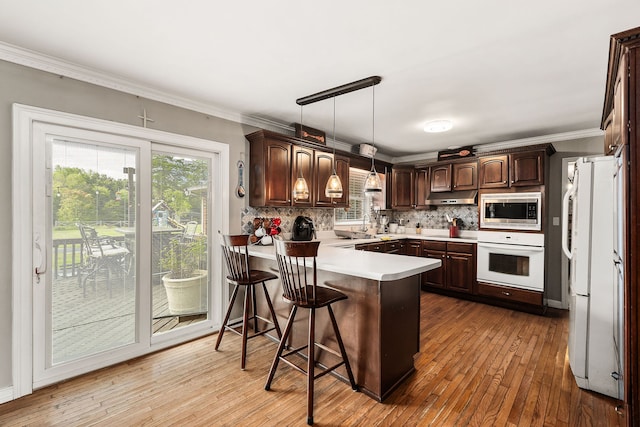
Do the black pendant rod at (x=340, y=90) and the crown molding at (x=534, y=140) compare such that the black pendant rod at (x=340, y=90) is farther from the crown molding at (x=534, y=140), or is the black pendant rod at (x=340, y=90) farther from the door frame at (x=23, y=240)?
the crown molding at (x=534, y=140)

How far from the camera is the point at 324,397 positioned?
2115 millimetres

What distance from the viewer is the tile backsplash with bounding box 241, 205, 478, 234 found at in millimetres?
3658

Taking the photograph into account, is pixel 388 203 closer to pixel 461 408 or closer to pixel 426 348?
pixel 426 348

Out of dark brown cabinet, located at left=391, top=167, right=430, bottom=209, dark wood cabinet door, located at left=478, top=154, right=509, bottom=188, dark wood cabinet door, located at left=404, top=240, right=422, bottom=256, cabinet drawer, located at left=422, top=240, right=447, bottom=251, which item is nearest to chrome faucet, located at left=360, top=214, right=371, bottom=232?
dark brown cabinet, located at left=391, top=167, right=430, bottom=209

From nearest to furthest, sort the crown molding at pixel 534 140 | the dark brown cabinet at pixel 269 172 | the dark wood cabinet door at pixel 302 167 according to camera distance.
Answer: the dark brown cabinet at pixel 269 172, the dark wood cabinet door at pixel 302 167, the crown molding at pixel 534 140

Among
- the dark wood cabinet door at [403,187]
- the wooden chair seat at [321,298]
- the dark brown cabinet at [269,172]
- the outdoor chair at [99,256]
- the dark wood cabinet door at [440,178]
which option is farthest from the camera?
the dark wood cabinet door at [403,187]

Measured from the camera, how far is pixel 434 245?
15.9ft

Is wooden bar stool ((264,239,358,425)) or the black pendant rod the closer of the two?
wooden bar stool ((264,239,358,425))

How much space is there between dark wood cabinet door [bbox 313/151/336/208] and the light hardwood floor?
1.96 meters

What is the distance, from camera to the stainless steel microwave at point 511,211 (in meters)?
3.92

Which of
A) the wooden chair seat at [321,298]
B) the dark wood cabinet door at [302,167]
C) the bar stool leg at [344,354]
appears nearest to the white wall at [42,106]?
the dark wood cabinet door at [302,167]

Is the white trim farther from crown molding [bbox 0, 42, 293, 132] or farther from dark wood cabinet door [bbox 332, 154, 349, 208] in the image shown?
crown molding [bbox 0, 42, 293, 132]

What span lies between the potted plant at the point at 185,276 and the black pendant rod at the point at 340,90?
1871mm

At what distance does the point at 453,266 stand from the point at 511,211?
116cm
